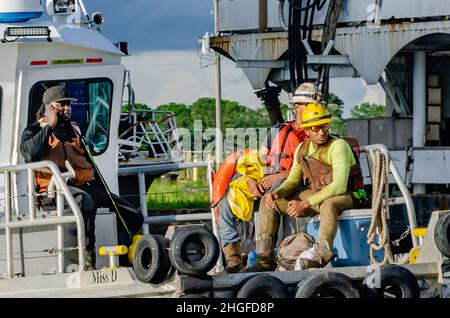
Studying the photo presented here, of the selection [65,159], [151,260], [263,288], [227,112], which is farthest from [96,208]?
[227,112]

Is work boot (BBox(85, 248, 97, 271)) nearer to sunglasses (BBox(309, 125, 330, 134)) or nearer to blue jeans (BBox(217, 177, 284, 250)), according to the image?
blue jeans (BBox(217, 177, 284, 250))

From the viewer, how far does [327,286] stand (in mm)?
10734

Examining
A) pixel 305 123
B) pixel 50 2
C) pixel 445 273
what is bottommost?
pixel 445 273

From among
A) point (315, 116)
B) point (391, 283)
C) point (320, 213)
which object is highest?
point (315, 116)

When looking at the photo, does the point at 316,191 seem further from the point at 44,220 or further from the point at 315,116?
the point at 44,220

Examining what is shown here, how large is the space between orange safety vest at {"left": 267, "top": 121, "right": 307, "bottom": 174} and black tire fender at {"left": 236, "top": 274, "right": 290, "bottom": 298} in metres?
1.94

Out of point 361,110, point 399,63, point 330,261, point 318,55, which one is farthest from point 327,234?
point 361,110

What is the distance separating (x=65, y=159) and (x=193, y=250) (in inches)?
89.7

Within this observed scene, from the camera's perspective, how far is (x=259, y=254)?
1202 cm

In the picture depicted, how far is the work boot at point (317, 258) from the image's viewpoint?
37.7 ft

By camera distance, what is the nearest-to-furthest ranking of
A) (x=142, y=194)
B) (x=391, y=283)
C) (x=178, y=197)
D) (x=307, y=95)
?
(x=391, y=283), (x=307, y=95), (x=142, y=194), (x=178, y=197)

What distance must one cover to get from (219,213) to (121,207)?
1.17m

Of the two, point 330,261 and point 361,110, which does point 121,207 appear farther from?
point 361,110

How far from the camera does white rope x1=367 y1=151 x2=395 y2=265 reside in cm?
1162
